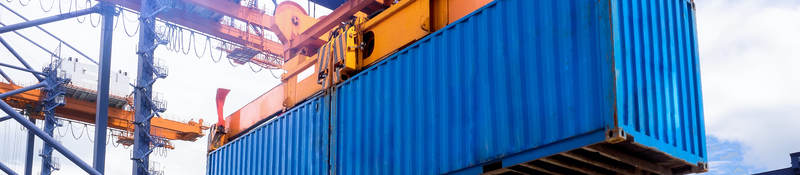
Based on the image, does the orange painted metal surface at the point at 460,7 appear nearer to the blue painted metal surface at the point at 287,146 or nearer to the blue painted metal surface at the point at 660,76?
the blue painted metal surface at the point at 660,76

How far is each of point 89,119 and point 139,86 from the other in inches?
378

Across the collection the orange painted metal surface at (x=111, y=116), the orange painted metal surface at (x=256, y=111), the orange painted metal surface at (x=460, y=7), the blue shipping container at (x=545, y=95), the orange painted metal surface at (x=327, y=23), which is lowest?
the blue shipping container at (x=545, y=95)

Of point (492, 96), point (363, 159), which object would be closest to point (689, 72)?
point (492, 96)

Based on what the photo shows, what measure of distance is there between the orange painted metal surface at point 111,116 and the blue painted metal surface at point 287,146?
649 inches

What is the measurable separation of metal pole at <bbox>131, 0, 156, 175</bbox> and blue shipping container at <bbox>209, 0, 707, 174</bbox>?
1434cm

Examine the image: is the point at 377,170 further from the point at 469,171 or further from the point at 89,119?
the point at 89,119

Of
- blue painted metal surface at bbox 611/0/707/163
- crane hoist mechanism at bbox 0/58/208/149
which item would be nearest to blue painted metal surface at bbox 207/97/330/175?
blue painted metal surface at bbox 611/0/707/163

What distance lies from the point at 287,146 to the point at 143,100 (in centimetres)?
1198

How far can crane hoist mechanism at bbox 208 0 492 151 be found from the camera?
12.6m

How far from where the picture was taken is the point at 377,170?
12.0 metres

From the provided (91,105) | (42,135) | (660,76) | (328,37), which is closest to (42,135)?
(42,135)

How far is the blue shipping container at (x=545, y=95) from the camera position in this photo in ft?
29.2

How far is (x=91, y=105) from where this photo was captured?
107ft

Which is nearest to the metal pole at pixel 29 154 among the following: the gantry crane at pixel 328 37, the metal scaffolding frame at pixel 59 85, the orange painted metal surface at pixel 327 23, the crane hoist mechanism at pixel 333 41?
the metal scaffolding frame at pixel 59 85
